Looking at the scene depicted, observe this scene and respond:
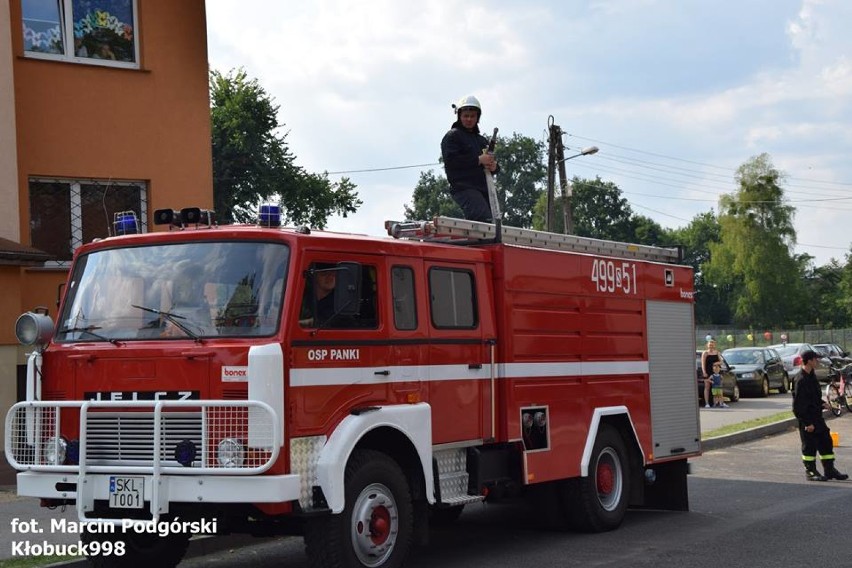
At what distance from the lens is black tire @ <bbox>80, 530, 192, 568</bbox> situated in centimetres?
880

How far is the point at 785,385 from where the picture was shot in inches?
1432

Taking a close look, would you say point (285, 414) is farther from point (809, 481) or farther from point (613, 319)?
point (809, 481)

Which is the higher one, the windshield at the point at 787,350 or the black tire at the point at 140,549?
the black tire at the point at 140,549

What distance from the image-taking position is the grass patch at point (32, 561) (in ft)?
29.1

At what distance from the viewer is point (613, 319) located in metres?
11.7

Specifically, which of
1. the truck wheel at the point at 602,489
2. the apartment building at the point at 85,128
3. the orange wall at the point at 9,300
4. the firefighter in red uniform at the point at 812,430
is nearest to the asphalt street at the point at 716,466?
the firefighter in red uniform at the point at 812,430

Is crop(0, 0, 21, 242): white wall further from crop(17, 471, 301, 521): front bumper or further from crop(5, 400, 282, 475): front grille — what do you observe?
crop(17, 471, 301, 521): front bumper

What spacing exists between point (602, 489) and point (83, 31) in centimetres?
984

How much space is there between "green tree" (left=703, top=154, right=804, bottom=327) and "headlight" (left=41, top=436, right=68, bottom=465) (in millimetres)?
86880

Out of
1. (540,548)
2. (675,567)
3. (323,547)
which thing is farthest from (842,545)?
(323,547)

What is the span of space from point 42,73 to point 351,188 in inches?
1326

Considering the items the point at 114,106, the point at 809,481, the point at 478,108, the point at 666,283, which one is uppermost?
the point at 114,106

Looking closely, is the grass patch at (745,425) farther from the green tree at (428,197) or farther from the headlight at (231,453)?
the green tree at (428,197)

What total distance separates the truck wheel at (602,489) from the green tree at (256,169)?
36249 mm
